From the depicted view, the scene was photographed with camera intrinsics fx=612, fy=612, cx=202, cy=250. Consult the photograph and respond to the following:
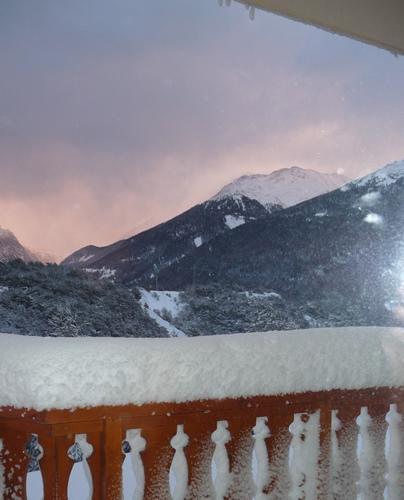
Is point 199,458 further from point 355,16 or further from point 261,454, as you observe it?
point 355,16

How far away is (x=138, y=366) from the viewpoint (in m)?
0.95

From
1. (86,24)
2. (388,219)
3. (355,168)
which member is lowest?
(388,219)

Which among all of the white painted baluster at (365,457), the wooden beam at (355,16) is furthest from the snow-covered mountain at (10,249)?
the white painted baluster at (365,457)

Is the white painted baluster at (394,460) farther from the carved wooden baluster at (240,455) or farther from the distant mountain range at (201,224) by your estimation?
the distant mountain range at (201,224)

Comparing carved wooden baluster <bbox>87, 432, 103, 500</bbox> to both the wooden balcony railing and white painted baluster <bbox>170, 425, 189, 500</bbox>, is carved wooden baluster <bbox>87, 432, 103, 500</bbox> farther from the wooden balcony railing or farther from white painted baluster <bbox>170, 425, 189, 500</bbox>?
white painted baluster <bbox>170, 425, 189, 500</bbox>

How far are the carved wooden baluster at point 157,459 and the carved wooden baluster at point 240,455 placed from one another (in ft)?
0.38

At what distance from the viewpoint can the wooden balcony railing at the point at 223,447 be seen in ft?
3.01

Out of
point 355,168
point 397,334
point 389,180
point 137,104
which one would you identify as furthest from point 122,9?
point 397,334

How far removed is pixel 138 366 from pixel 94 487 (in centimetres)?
19

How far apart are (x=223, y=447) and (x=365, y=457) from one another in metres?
0.34

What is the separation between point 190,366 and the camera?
38.9 inches

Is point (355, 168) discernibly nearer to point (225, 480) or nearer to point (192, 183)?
point (192, 183)

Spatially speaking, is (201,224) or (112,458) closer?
(112,458)

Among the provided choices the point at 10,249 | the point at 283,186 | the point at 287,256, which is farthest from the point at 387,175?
the point at 10,249
